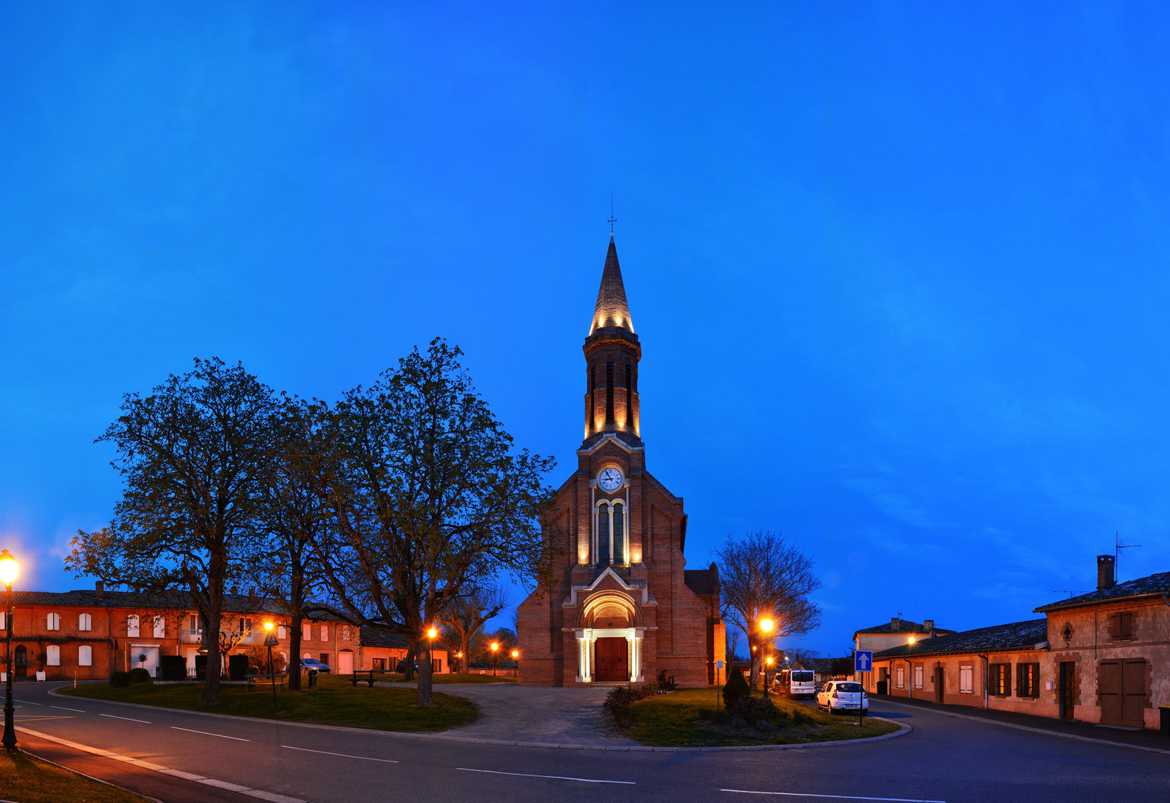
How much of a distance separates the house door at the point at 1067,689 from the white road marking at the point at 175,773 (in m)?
35.2

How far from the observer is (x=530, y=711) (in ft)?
112

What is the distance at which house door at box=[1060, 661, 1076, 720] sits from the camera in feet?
127

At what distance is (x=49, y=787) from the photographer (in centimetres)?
1427

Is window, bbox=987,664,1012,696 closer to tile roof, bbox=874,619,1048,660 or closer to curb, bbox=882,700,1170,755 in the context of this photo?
tile roof, bbox=874,619,1048,660

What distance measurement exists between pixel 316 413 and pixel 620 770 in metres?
20.8

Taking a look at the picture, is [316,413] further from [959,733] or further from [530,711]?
[959,733]

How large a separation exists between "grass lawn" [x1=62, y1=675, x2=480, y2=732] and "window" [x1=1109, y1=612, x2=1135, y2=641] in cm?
2485

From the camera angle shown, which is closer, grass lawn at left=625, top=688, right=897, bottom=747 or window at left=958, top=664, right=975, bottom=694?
grass lawn at left=625, top=688, right=897, bottom=747

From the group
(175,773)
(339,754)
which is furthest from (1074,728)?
(175,773)

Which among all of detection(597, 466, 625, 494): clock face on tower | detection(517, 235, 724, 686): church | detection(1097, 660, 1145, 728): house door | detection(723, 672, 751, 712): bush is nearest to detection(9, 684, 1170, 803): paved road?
detection(723, 672, 751, 712): bush

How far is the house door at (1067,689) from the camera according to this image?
38569 mm

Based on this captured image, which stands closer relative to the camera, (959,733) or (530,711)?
(959,733)

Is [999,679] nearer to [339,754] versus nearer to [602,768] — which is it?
[602,768]


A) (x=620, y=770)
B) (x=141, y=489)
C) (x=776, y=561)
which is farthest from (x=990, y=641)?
(x=141, y=489)
